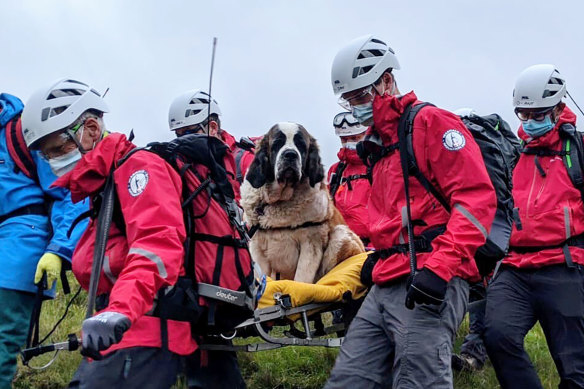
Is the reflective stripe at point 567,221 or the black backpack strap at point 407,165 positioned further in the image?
the reflective stripe at point 567,221

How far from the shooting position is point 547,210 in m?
6.44

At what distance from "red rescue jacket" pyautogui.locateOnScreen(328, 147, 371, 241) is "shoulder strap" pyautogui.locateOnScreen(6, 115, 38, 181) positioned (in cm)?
345

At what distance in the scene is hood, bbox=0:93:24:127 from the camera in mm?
5836

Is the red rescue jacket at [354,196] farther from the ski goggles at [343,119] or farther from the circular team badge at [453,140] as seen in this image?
the circular team badge at [453,140]

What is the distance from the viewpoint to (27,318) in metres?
5.77

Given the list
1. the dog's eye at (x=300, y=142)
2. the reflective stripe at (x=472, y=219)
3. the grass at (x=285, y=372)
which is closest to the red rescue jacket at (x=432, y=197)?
the reflective stripe at (x=472, y=219)

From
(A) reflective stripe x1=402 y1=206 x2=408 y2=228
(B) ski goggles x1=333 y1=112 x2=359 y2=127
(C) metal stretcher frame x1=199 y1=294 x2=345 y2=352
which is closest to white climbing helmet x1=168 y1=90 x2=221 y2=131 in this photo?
(B) ski goggles x1=333 y1=112 x2=359 y2=127

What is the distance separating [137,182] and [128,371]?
0.93 m

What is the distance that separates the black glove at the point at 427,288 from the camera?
13.2 feet

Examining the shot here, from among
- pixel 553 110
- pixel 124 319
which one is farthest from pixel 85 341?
pixel 553 110

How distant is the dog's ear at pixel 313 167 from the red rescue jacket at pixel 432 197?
2.59 m

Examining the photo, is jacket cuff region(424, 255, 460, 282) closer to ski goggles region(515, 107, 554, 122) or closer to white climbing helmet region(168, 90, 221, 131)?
ski goggles region(515, 107, 554, 122)

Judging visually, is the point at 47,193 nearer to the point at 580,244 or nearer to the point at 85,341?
the point at 85,341

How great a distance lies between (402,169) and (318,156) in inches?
125
